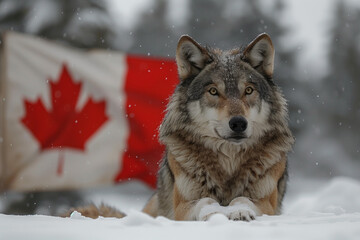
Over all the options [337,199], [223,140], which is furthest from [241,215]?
[337,199]

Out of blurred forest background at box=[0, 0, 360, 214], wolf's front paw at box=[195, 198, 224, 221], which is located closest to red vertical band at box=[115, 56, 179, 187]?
blurred forest background at box=[0, 0, 360, 214]

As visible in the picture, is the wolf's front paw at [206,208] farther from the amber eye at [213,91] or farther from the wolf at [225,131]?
the amber eye at [213,91]

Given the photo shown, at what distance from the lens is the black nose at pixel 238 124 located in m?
3.82

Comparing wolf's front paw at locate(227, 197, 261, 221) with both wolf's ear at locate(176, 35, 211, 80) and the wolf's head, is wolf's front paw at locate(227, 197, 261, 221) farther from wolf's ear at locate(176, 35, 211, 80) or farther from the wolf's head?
wolf's ear at locate(176, 35, 211, 80)

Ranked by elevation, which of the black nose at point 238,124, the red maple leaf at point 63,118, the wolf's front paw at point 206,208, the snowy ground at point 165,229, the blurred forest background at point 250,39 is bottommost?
the snowy ground at point 165,229

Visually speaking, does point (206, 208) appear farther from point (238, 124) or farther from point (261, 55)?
point (261, 55)

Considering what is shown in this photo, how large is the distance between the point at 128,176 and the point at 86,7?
5040mm

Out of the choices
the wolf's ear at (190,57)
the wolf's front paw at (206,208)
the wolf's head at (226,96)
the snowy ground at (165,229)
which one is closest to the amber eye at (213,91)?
the wolf's head at (226,96)

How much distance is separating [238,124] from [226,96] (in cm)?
36

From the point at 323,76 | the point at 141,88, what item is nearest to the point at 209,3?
the point at 323,76

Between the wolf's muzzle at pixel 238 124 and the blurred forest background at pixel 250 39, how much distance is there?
6.86ft

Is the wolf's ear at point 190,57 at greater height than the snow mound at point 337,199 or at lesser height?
greater

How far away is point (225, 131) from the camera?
→ 12.9 ft

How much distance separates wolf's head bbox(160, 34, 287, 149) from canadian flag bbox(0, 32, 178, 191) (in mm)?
4322
